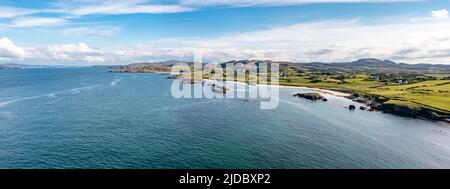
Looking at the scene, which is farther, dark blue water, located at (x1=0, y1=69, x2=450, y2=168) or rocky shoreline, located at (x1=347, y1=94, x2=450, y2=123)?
rocky shoreline, located at (x1=347, y1=94, x2=450, y2=123)

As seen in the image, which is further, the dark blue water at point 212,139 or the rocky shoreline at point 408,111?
the rocky shoreline at point 408,111

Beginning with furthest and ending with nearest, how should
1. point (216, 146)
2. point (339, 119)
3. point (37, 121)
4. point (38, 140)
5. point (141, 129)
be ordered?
point (339, 119)
point (37, 121)
point (141, 129)
point (38, 140)
point (216, 146)

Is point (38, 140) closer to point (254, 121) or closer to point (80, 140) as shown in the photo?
Result: point (80, 140)

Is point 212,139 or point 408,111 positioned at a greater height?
point 408,111

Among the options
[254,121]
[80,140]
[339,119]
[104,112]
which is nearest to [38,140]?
[80,140]

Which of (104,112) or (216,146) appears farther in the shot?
(104,112)

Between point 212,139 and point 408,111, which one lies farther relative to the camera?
point 408,111
